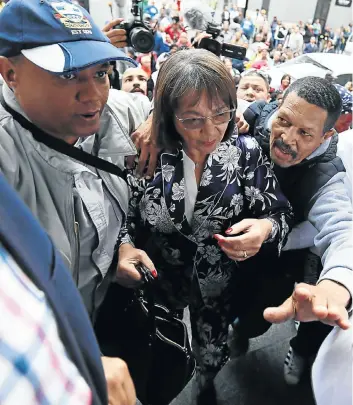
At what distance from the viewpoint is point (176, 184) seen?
1008 millimetres

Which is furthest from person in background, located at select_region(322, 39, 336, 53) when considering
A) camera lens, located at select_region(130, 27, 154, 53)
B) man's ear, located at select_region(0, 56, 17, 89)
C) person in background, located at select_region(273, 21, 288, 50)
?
man's ear, located at select_region(0, 56, 17, 89)

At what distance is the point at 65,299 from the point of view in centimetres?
42

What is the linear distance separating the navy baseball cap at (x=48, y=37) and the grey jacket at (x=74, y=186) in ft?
0.43

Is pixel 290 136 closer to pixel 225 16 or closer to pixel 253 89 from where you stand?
pixel 253 89

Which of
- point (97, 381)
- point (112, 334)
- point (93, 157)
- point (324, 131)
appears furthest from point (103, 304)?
point (324, 131)

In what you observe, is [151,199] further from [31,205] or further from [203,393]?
[203,393]

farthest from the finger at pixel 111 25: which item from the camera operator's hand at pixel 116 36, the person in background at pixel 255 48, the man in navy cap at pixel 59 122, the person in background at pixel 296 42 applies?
the person in background at pixel 296 42

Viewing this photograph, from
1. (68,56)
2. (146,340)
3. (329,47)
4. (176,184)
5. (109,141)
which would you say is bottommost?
(329,47)

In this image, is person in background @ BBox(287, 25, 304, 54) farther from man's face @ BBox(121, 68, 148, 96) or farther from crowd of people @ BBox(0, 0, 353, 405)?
crowd of people @ BBox(0, 0, 353, 405)

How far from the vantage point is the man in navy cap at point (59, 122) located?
0.77 m

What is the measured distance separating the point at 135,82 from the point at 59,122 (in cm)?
166

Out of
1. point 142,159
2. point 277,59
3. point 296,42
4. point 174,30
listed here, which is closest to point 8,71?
point 142,159

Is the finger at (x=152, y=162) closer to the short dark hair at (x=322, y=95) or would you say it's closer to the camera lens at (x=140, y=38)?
the short dark hair at (x=322, y=95)

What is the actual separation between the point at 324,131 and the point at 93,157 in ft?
2.18
